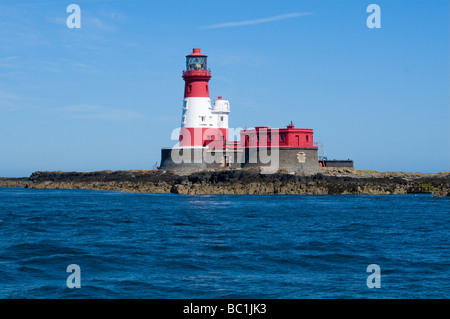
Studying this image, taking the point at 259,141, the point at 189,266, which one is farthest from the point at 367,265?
the point at 259,141

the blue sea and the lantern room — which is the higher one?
the lantern room

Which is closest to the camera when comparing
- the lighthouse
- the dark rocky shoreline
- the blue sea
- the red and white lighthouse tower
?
the blue sea

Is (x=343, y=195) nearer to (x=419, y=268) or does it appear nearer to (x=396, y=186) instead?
(x=396, y=186)

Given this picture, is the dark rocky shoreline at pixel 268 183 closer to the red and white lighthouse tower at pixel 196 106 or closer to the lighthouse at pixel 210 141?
the lighthouse at pixel 210 141

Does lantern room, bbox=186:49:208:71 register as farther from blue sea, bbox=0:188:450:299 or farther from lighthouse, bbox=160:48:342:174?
blue sea, bbox=0:188:450:299

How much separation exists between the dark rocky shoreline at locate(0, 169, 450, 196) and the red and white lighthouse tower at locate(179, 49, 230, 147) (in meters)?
3.80

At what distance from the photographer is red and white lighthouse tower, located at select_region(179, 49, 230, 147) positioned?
51.1m

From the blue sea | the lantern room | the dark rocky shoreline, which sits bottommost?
the blue sea

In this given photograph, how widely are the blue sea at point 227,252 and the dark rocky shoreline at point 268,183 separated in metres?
11.5

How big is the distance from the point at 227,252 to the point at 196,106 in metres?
36.0

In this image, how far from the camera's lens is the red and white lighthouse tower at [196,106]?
5109cm

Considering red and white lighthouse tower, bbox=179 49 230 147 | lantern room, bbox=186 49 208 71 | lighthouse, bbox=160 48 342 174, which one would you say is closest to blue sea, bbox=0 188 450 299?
lighthouse, bbox=160 48 342 174

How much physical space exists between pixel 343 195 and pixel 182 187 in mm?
11438

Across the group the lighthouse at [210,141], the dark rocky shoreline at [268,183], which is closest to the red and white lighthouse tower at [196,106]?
the lighthouse at [210,141]
